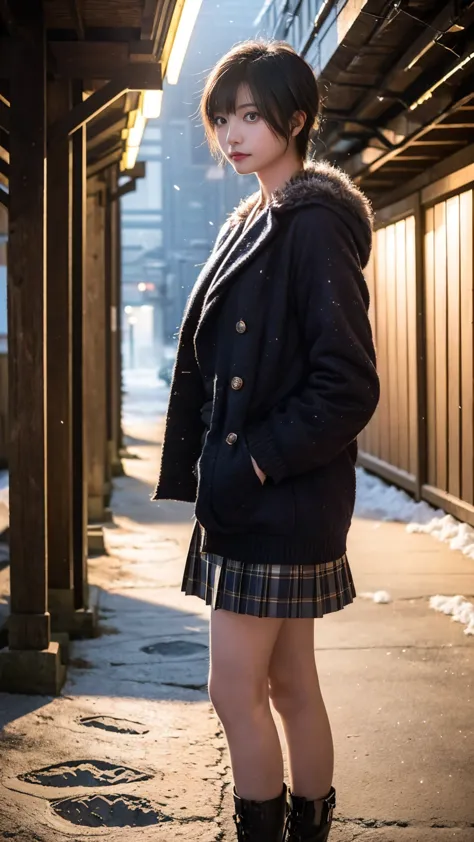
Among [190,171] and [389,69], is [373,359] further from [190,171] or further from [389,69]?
[190,171]

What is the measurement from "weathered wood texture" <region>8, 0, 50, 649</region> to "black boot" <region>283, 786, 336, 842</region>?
2353mm

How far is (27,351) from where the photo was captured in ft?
15.2

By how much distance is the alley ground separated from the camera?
11.3ft

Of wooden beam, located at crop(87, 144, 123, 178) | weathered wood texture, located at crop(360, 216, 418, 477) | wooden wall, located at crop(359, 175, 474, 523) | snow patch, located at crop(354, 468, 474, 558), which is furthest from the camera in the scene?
weathered wood texture, located at crop(360, 216, 418, 477)

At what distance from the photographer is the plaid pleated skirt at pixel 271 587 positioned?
239 centimetres

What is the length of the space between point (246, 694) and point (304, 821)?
0.43m

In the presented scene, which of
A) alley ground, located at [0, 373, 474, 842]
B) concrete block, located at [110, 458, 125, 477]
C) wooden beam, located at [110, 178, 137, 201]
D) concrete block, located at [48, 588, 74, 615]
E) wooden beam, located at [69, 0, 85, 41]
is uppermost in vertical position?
wooden beam, located at [110, 178, 137, 201]

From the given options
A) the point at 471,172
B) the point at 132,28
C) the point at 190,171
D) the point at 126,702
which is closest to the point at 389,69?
the point at 471,172

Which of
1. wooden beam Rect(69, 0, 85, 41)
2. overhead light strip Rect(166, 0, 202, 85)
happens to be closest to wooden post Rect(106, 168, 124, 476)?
overhead light strip Rect(166, 0, 202, 85)

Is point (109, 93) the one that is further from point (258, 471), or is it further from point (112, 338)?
point (112, 338)

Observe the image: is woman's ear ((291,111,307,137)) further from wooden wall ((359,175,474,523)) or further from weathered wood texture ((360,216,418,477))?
weathered wood texture ((360,216,418,477))

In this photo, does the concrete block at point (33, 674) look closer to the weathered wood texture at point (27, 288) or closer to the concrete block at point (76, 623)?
the weathered wood texture at point (27, 288)

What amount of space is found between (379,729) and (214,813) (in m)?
1.07

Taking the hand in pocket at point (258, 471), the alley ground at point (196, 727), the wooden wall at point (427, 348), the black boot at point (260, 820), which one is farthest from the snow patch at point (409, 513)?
the hand in pocket at point (258, 471)
